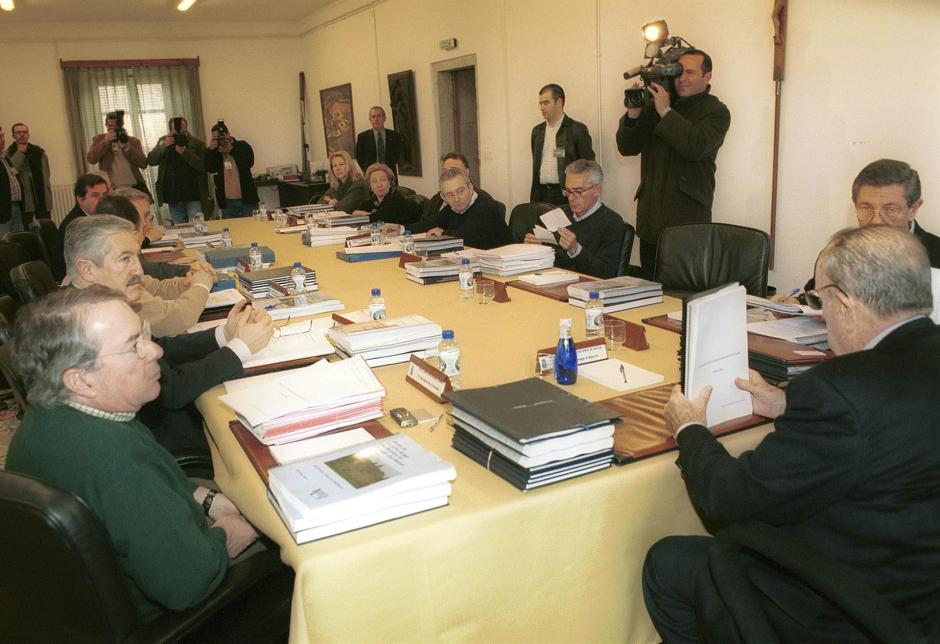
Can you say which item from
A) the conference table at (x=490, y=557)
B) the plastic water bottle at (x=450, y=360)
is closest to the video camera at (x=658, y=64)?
the plastic water bottle at (x=450, y=360)

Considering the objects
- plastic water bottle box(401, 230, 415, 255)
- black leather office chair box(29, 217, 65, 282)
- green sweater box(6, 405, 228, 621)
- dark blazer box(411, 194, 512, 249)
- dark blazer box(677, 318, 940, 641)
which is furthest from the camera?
black leather office chair box(29, 217, 65, 282)

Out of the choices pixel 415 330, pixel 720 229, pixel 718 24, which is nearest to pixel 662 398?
pixel 415 330

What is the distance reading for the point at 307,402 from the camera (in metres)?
1.83

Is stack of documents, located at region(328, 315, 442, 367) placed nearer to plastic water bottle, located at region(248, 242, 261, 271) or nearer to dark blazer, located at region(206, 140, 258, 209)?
plastic water bottle, located at region(248, 242, 261, 271)

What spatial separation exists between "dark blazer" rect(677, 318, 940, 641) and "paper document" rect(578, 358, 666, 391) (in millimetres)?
675

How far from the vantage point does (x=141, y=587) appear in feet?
4.68

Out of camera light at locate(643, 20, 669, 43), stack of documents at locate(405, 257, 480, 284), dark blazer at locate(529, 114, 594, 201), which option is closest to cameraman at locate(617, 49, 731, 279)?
camera light at locate(643, 20, 669, 43)

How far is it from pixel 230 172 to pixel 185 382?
9.53m

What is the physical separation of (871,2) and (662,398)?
3.33m

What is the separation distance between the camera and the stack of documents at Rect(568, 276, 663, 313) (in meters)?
2.93

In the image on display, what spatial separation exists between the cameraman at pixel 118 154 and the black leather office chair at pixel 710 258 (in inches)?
342

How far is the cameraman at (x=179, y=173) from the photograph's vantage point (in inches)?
396

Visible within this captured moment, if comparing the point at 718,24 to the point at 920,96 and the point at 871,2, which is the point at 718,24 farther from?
the point at 920,96

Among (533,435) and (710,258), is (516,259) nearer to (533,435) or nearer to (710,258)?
(710,258)
